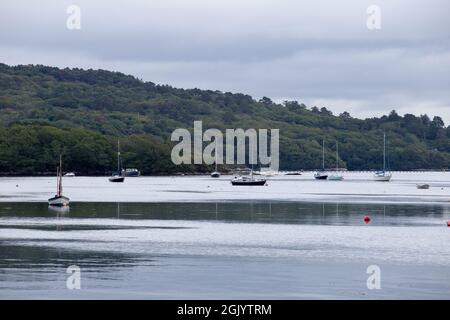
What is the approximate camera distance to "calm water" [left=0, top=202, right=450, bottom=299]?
129ft

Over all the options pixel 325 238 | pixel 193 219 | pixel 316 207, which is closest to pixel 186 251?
pixel 325 238

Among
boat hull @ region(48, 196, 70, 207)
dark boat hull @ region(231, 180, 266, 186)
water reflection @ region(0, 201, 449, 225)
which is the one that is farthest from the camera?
dark boat hull @ region(231, 180, 266, 186)

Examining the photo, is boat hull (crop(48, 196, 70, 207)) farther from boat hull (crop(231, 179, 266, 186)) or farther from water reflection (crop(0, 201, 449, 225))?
boat hull (crop(231, 179, 266, 186))

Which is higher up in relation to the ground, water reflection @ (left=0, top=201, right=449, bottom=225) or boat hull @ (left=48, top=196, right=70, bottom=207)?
boat hull @ (left=48, top=196, right=70, bottom=207)

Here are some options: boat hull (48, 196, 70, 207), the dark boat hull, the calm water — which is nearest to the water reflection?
the calm water

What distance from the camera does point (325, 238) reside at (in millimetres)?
61531

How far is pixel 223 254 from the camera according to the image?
51812 mm

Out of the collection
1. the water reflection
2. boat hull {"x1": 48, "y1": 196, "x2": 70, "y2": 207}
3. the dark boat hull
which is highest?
boat hull {"x1": 48, "y1": 196, "x2": 70, "y2": 207}

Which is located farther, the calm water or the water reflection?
the water reflection

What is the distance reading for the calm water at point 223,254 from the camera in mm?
39438

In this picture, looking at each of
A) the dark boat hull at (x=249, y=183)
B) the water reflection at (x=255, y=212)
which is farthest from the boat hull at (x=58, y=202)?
the dark boat hull at (x=249, y=183)

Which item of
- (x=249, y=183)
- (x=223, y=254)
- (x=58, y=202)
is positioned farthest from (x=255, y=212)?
(x=249, y=183)
